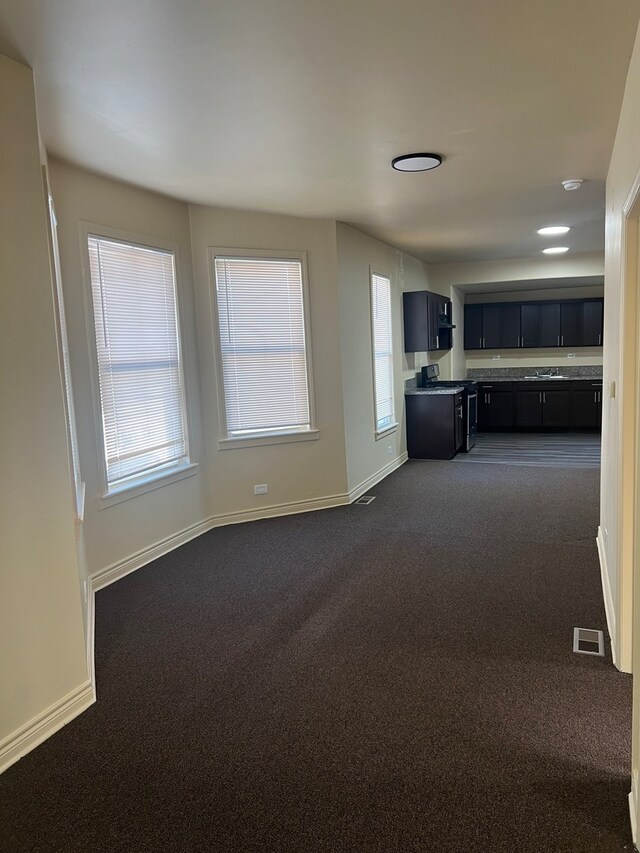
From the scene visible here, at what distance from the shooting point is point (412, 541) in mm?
4402

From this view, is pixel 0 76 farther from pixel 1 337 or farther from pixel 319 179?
pixel 319 179

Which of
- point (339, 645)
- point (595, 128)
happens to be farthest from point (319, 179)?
point (339, 645)

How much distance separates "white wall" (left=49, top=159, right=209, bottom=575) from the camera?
3533mm

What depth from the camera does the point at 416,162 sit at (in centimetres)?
358

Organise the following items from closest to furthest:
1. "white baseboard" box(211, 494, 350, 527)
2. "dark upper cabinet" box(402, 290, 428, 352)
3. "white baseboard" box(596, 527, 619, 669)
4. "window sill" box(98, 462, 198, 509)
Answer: "white baseboard" box(596, 527, 619, 669)
"window sill" box(98, 462, 198, 509)
"white baseboard" box(211, 494, 350, 527)
"dark upper cabinet" box(402, 290, 428, 352)

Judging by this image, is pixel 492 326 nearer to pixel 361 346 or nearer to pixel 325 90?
pixel 361 346

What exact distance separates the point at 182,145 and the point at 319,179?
3.46 ft

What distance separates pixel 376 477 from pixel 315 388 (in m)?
1.50

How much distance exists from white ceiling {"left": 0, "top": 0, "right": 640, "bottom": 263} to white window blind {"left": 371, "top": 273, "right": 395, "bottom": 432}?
200cm

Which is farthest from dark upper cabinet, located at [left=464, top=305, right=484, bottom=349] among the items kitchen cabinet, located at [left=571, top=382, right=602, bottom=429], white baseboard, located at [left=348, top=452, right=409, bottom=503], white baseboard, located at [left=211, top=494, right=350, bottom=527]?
white baseboard, located at [left=211, top=494, right=350, bottom=527]

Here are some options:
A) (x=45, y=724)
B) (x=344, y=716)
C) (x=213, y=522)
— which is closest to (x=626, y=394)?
(x=344, y=716)

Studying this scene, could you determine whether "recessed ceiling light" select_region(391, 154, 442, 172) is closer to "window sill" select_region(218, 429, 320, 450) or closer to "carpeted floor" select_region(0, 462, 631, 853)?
"window sill" select_region(218, 429, 320, 450)

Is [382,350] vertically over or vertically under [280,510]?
over

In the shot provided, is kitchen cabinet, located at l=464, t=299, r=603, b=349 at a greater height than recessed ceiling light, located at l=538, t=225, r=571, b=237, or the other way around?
recessed ceiling light, located at l=538, t=225, r=571, b=237
